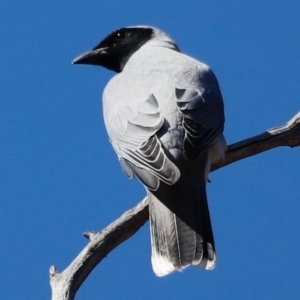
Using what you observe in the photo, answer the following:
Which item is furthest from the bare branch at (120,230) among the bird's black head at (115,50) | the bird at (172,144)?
the bird's black head at (115,50)

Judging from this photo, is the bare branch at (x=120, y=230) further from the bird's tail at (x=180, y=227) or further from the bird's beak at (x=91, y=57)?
the bird's beak at (x=91, y=57)

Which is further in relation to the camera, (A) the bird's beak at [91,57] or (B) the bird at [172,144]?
(A) the bird's beak at [91,57]

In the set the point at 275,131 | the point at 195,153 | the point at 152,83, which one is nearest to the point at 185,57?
the point at 152,83

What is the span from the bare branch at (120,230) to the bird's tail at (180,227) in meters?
0.13

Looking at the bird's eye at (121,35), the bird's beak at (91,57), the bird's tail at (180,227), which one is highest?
the bird's eye at (121,35)

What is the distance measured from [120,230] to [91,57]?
247cm

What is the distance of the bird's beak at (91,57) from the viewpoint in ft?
21.6

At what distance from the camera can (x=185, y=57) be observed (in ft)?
19.0

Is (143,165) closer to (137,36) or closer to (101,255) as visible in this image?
(101,255)

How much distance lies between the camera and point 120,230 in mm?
4453

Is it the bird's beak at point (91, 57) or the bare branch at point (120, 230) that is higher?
the bird's beak at point (91, 57)

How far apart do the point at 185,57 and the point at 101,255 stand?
6.42 ft

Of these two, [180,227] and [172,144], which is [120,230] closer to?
[180,227]

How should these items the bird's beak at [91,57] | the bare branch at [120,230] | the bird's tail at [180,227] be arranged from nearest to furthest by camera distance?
the bare branch at [120,230] < the bird's tail at [180,227] < the bird's beak at [91,57]
